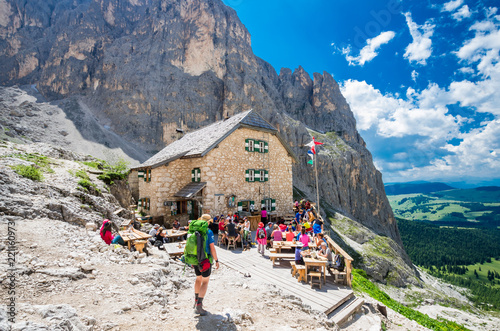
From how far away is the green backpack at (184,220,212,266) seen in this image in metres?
4.36

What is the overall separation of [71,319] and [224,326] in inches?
91.3

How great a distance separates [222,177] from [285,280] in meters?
8.48

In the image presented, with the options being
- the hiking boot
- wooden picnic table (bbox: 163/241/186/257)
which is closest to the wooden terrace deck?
wooden picnic table (bbox: 163/241/186/257)

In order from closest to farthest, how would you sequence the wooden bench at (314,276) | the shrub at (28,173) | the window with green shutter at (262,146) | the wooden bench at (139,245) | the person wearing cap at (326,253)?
the wooden bench at (314,276)
the person wearing cap at (326,253)
the wooden bench at (139,245)
the shrub at (28,173)
the window with green shutter at (262,146)

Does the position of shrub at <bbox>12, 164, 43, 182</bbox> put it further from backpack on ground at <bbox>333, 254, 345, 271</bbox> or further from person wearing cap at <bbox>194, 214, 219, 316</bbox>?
backpack on ground at <bbox>333, 254, 345, 271</bbox>

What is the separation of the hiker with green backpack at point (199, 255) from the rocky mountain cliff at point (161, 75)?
6019 centimetres

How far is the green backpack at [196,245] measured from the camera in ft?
14.3

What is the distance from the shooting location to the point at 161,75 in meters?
71.7

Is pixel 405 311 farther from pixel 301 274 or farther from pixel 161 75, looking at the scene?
pixel 161 75

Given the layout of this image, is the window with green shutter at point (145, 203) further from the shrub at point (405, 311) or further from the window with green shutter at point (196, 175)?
the shrub at point (405, 311)

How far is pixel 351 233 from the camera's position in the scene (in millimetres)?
41594

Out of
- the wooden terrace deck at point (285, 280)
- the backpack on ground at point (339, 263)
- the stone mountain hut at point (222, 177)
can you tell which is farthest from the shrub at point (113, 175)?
the backpack on ground at point (339, 263)

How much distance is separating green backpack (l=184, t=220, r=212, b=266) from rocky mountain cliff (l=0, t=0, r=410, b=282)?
198 feet

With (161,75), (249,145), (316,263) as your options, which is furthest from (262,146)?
(161,75)
